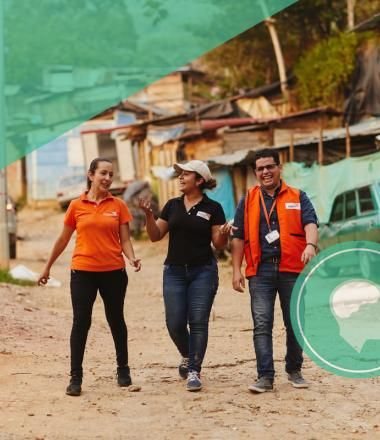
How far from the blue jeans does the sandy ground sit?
0.37 metres

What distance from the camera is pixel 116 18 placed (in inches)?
691

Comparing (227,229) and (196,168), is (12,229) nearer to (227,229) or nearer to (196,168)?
(196,168)

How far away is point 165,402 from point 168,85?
4054 centimetres

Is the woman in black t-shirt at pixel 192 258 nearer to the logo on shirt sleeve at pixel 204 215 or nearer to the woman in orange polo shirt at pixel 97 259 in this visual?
the logo on shirt sleeve at pixel 204 215

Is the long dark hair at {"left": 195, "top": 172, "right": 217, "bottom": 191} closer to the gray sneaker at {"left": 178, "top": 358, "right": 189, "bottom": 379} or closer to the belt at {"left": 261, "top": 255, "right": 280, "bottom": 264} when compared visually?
the belt at {"left": 261, "top": 255, "right": 280, "bottom": 264}

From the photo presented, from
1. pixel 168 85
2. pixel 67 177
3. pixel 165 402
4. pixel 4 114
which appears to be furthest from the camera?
pixel 168 85

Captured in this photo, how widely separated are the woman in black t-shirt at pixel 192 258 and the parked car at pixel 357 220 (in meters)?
7.06

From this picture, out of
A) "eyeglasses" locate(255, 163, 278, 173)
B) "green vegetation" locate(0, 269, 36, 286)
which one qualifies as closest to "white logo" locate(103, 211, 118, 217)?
"eyeglasses" locate(255, 163, 278, 173)

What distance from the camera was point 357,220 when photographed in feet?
50.2

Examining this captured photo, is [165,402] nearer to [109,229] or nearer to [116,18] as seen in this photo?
[109,229]

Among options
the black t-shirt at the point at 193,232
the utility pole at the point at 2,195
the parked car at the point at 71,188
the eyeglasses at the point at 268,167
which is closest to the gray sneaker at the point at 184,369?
the black t-shirt at the point at 193,232

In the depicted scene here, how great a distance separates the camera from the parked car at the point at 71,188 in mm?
37597

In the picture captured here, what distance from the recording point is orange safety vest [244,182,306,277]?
6758 millimetres

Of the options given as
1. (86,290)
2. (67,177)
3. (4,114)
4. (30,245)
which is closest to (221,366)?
(86,290)
